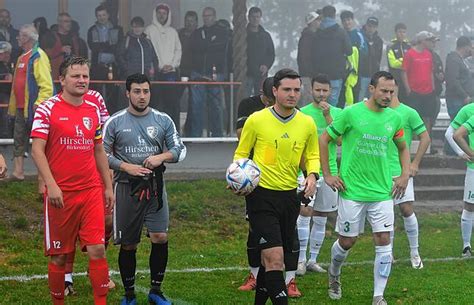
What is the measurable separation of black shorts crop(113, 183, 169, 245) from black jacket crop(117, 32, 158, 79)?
783 cm

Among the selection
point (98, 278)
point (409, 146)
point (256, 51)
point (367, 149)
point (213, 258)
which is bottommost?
point (213, 258)

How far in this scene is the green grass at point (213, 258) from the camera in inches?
410

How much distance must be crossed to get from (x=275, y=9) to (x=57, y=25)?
14.7 ft

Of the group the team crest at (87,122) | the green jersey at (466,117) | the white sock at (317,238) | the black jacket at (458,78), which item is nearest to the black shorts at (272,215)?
the team crest at (87,122)

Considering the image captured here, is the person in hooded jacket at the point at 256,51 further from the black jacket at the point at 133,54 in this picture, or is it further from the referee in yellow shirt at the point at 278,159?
the referee in yellow shirt at the point at 278,159

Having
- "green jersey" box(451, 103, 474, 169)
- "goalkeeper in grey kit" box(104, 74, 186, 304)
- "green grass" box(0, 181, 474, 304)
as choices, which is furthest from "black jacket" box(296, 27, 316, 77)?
"goalkeeper in grey kit" box(104, 74, 186, 304)

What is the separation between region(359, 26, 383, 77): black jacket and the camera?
19.5 metres

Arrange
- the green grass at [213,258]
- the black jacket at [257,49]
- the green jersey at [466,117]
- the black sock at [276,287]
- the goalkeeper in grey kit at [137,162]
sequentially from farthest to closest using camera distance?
1. the black jacket at [257,49]
2. the green jersey at [466,117]
3. the green grass at [213,258]
4. the goalkeeper in grey kit at [137,162]
5. the black sock at [276,287]

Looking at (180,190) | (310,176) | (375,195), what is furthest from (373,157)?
(180,190)

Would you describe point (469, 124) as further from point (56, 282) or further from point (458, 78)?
point (458, 78)

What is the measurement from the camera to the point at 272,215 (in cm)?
882

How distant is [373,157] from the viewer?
1007 centimetres

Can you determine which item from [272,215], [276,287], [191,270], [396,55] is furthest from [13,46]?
[276,287]

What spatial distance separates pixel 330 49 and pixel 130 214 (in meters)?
9.64
